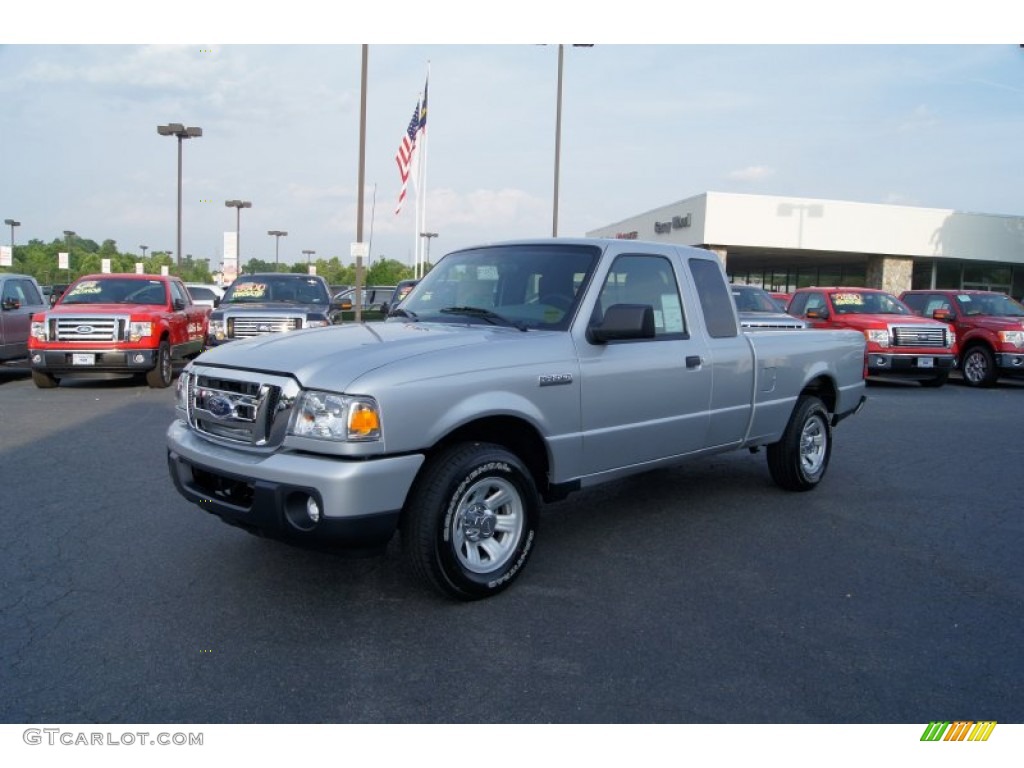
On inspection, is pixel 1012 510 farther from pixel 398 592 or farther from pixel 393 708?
pixel 393 708

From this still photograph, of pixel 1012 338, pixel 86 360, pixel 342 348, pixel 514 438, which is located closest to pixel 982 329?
pixel 1012 338

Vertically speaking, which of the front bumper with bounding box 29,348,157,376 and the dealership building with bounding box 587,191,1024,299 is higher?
the dealership building with bounding box 587,191,1024,299

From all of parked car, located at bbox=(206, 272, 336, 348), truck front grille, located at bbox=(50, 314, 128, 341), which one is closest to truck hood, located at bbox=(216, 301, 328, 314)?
parked car, located at bbox=(206, 272, 336, 348)

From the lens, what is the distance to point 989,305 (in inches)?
658

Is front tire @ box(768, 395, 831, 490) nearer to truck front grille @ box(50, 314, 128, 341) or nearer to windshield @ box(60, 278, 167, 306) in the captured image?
truck front grille @ box(50, 314, 128, 341)

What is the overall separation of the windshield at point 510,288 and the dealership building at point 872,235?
30335 mm

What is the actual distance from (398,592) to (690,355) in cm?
239

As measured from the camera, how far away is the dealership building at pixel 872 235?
35.6 metres

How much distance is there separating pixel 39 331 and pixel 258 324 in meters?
3.13

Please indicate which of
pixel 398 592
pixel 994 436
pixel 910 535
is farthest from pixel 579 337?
pixel 994 436

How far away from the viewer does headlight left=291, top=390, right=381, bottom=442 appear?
A: 373 centimetres
